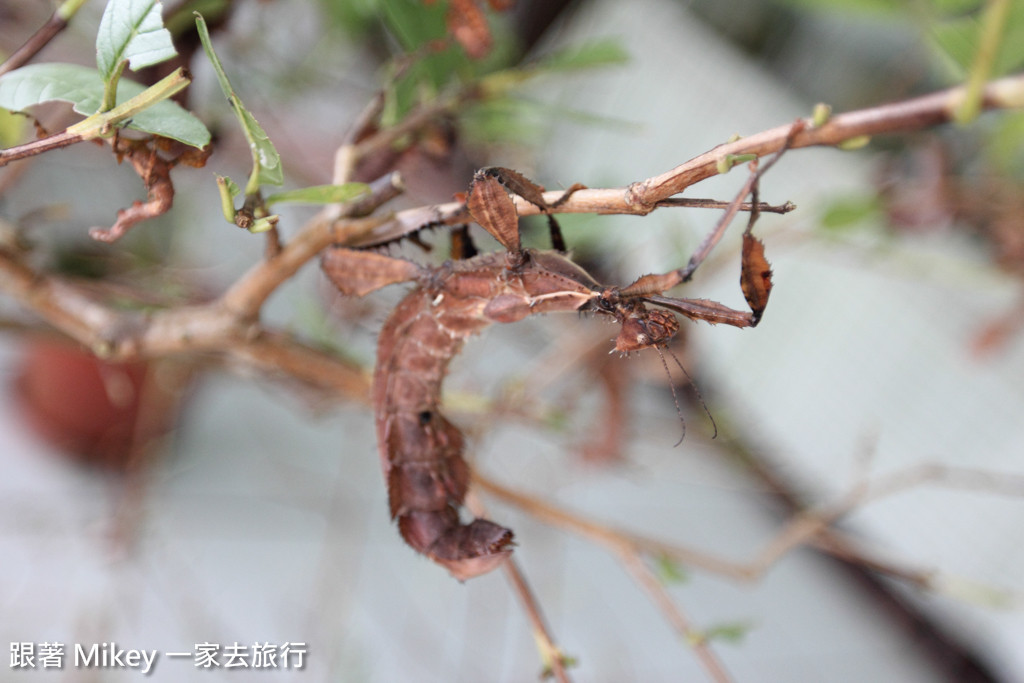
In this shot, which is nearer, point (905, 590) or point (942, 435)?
point (942, 435)

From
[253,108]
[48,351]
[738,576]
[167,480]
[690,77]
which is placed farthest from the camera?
[690,77]

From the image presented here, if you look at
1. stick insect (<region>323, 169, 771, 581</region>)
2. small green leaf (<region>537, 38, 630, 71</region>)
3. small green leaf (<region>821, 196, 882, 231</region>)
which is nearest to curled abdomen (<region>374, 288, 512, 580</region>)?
stick insect (<region>323, 169, 771, 581</region>)

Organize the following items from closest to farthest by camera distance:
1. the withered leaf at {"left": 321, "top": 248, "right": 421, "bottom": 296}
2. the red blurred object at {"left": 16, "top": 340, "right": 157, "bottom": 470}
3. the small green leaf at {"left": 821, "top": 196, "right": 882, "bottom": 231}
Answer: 1. the withered leaf at {"left": 321, "top": 248, "right": 421, "bottom": 296}
2. the small green leaf at {"left": 821, "top": 196, "right": 882, "bottom": 231}
3. the red blurred object at {"left": 16, "top": 340, "right": 157, "bottom": 470}

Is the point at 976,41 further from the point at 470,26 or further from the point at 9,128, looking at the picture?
the point at 9,128

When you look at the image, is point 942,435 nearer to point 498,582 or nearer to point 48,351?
point 498,582

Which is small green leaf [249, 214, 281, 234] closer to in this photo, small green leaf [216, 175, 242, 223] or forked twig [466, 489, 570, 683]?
small green leaf [216, 175, 242, 223]

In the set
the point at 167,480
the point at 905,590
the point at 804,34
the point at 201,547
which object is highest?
the point at 804,34

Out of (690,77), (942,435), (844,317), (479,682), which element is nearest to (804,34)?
(690,77)

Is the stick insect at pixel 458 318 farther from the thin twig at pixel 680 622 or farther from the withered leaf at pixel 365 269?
the thin twig at pixel 680 622

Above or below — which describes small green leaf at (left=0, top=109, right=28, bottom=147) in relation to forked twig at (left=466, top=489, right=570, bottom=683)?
above
